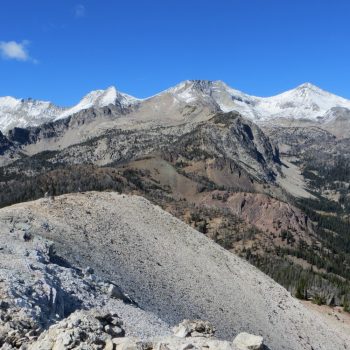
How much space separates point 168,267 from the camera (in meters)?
62.0

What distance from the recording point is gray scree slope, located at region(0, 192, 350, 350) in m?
54.3

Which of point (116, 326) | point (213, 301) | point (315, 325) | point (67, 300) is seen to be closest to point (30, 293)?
point (67, 300)

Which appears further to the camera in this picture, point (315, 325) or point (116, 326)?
point (315, 325)

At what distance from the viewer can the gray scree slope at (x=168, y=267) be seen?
54312 millimetres

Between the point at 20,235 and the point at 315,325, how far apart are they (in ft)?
128

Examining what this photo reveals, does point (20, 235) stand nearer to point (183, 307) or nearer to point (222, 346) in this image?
point (183, 307)

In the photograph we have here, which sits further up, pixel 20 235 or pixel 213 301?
pixel 20 235

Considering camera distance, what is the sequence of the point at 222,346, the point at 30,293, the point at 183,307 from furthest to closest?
the point at 183,307 < the point at 30,293 < the point at 222,346

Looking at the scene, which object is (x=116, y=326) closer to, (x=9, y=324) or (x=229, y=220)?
(x=9, y=324)

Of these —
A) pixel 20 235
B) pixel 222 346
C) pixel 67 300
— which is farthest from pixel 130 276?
pixel 222 346

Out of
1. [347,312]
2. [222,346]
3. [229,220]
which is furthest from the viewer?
[229,220]

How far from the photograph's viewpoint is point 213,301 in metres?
58.5

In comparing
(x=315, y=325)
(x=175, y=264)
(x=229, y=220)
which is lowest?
(x=315, y=325)

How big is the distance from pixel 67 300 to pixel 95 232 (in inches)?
963
